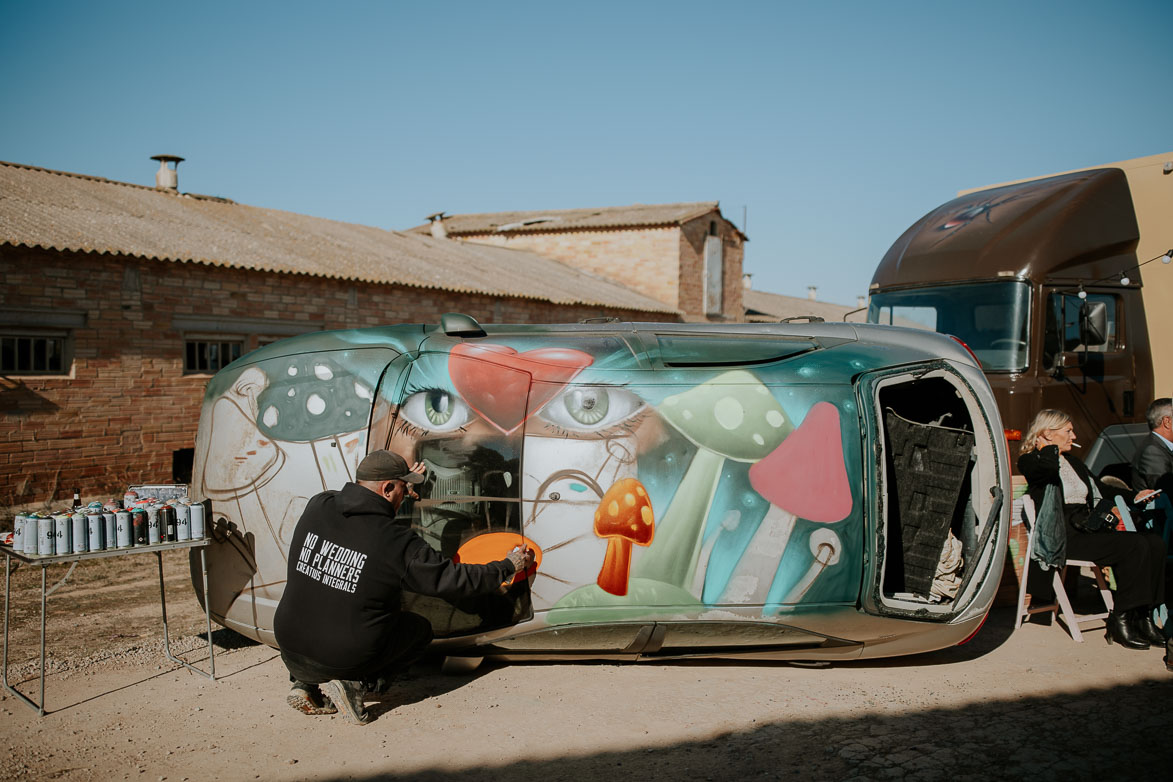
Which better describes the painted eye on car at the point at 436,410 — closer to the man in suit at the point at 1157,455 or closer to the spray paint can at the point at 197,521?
the spray paint can at the point at 197,521

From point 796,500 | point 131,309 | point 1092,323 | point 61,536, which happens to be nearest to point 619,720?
point 796,500

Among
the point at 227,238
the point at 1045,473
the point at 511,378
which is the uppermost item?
the point at 227,238

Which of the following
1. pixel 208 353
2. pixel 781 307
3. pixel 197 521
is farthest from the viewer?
pixel 781 307

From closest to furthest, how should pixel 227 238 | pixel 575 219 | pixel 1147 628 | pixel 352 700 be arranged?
pixel 352 700 → pixel 1147 628 → pixel 227 238 → pixel 575 219

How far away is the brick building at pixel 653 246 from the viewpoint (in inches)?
1107

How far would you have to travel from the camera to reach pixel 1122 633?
5.64 metres

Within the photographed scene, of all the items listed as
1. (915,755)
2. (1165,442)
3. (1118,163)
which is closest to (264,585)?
(915,755)

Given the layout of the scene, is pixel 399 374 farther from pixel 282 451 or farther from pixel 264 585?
pixel 264 585

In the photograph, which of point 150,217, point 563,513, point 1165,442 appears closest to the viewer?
point 563,513

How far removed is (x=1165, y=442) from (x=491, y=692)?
16.8 feet

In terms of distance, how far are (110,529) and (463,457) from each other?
2067 millimetres

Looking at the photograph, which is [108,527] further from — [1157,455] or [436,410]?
[1157,455]

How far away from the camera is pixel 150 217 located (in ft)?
46.8

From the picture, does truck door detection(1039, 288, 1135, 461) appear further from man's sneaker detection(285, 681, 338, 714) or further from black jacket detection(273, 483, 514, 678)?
man's sneaker detection(285, 681, 338, 714)
